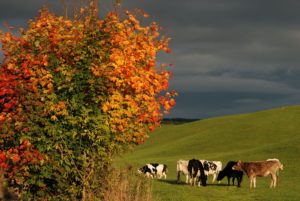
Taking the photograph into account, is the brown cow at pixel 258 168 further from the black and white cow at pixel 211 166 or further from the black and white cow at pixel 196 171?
the black and white cow at pixel 211 166

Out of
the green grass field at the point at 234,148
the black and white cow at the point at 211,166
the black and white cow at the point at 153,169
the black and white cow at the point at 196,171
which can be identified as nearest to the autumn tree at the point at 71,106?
the green grass field at the point at 234,148

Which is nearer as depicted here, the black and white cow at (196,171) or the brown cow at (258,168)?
the black and white cow at (196,171)

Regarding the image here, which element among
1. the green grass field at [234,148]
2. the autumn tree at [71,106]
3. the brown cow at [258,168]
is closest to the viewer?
the autumn tree at [71,106]

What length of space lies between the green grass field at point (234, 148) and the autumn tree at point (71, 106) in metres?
10.2

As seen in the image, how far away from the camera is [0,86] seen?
1733 cm

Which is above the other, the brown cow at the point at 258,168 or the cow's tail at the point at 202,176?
the brown cow at the point at 258,168

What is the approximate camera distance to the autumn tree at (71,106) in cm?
1694

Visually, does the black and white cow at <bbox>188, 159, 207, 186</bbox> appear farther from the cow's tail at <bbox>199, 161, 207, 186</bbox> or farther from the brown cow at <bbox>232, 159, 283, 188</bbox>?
the brown cow at <bbox>232, 159, 283, 188</bbox>

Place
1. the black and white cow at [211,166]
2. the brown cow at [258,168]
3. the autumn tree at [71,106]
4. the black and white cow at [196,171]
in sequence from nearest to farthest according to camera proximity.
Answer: the autumn tree at [71,106] < the black and white cow at [196,171] < the brown cow at [258,168] < the black and white cow at [211,166]

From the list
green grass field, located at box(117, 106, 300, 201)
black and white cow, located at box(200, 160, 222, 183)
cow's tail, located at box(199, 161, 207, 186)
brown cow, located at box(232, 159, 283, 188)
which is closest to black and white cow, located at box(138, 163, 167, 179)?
green grass field, located at box(117, 106, 300, 201)

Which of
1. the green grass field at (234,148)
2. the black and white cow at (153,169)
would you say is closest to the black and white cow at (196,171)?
the green grass field at (234,148)

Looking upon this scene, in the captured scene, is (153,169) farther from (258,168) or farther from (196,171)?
(258,168)

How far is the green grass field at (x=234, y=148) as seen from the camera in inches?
1244

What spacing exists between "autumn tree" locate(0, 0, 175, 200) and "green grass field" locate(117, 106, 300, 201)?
33.3 feet
